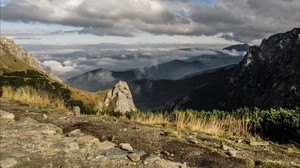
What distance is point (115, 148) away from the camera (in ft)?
44.3

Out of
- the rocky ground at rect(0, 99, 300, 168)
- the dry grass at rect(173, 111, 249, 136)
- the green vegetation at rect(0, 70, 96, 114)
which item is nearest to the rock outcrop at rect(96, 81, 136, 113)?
the green vegetation at rect(0, 70, 96, 114)

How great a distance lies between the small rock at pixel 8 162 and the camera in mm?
11966

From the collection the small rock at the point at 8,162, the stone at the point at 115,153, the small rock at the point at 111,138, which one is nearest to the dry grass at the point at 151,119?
the small rock at the point at 111,138

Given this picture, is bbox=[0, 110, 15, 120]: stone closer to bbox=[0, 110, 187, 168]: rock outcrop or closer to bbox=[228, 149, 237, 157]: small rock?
bbox=[0, 110, 187, 168]: rock outcrop

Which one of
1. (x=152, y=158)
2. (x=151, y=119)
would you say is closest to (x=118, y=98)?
(x=151, y=119)

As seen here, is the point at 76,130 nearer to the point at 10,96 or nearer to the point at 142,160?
the point at 142,160

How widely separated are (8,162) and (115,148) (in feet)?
10.7

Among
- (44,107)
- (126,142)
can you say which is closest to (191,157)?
(126,142)

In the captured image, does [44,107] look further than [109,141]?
Yes

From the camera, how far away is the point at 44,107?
22531 millimetres

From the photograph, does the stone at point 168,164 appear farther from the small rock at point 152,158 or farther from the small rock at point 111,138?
the small rock at point 111,138

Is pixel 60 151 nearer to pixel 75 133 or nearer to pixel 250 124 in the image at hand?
pixel 75 133

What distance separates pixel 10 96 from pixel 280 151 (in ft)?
55.3

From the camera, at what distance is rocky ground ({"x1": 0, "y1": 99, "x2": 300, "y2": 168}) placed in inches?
482
